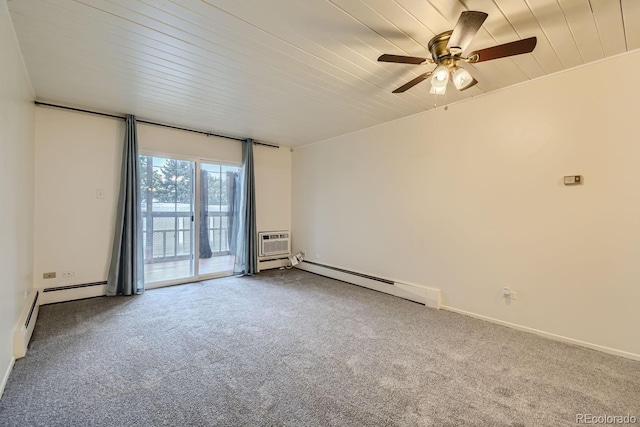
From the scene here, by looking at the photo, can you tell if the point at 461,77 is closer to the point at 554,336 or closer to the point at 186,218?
the point at 554,336

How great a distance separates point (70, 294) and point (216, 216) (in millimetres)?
2198

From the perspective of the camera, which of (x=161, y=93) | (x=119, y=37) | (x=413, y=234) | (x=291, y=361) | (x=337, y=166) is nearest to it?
(x=119, y=37)

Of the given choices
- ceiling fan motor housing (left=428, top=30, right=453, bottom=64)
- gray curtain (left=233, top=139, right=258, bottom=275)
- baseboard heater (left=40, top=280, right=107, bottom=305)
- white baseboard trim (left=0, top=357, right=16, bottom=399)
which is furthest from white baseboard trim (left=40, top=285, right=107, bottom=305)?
ceiling fan motor housing (left=428, top=30, right=453, bottom=64)

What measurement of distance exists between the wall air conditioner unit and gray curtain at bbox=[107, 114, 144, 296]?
82.4 inches

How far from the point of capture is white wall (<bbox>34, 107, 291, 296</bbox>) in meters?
3.50

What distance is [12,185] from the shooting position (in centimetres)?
221

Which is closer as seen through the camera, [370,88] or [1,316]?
[1,316]

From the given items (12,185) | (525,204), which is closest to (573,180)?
(525,204)

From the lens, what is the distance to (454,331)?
2.91 meters

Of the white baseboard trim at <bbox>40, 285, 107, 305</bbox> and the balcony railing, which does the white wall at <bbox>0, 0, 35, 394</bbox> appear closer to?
the white baseboard trim at <bbox>40, 285, 107, 305</bbox>

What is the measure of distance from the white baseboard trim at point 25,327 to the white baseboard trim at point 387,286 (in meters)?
3.74

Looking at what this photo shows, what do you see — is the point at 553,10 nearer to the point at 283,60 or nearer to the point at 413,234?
the point at 283,60

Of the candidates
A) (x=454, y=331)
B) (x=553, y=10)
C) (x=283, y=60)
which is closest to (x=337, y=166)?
(x=283, y=60)

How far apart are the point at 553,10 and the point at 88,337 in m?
4.53
